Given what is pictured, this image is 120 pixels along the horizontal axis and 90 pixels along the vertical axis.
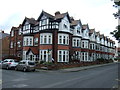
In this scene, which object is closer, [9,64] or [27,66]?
[27,66]

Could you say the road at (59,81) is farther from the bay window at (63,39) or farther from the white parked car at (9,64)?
the bay window at (63,39)

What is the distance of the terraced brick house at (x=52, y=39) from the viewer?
3338 cm

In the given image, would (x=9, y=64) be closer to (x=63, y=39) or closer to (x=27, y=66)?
(x=27, y=66)

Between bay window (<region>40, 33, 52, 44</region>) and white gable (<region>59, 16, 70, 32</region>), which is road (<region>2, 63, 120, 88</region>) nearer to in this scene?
bay window (<region>40, 33, 52, 44</region>)

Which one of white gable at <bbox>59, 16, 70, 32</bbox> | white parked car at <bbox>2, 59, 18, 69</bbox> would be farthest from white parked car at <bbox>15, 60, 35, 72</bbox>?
white gable at <bbox>59, 16, 70, 32</bbox>

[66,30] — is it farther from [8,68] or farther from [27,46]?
[8,68]

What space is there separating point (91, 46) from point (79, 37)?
36.1ft

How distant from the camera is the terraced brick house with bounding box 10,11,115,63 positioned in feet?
109

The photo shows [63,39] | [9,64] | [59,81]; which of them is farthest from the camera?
[63,39]

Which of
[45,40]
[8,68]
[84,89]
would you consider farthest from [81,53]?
[84,89]

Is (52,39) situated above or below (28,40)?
below

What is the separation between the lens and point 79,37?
131 feet

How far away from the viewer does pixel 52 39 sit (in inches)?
1323

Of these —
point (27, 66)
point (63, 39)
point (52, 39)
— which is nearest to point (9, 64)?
point (27, 66)
